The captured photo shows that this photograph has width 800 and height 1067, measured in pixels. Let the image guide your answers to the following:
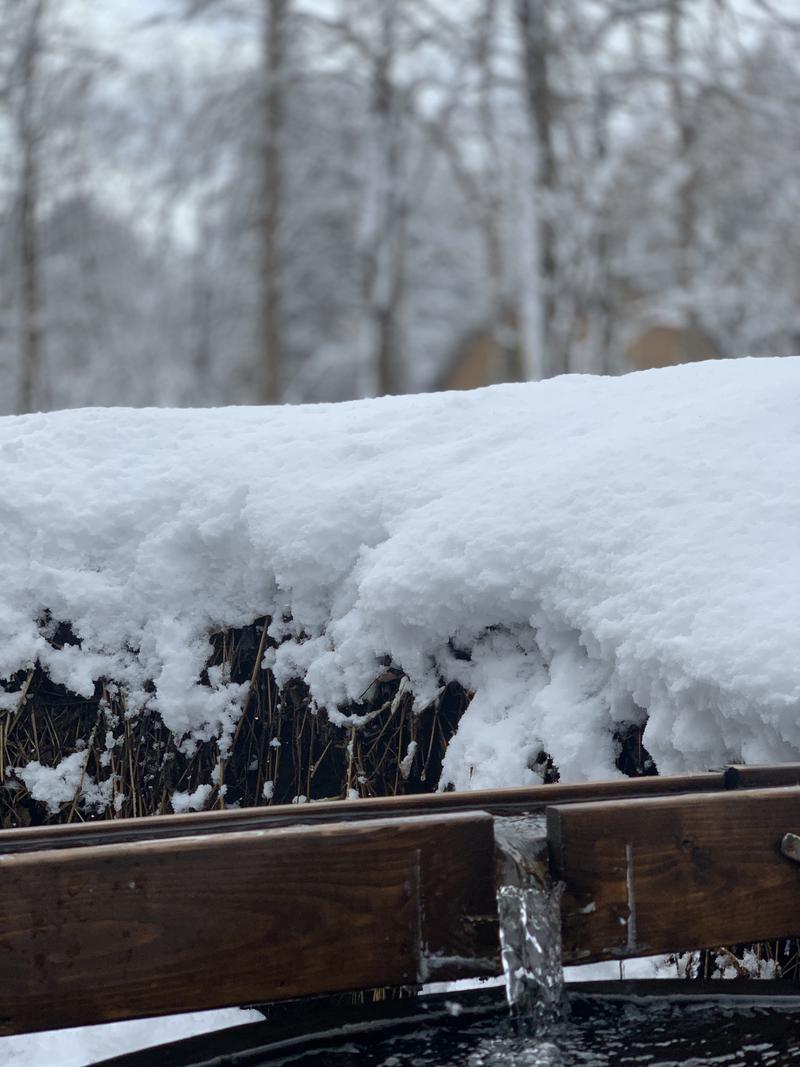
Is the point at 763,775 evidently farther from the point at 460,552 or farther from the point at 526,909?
the point at 460,552

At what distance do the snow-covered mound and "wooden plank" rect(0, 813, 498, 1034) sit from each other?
0.75m

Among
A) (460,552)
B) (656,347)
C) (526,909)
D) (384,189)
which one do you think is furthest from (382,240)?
(656,347)

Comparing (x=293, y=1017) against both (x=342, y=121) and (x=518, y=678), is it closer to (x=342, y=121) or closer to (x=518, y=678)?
(x=518, y=678)

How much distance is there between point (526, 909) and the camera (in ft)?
7.34

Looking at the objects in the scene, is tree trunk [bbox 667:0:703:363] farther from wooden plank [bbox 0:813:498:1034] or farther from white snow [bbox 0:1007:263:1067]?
wooden plank [bbox 0:813:498:1034]

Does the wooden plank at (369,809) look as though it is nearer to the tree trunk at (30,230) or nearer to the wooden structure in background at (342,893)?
the wooden structure in background at (342,893)

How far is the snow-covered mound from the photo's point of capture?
277 cm

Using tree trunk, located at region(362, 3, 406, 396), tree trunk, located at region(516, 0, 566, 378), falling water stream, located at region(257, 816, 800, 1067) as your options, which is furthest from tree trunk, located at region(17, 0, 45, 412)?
falling water stream, located at region(257, 816, 800, 1067)

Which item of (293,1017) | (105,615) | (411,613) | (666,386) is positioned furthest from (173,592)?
(666,386)

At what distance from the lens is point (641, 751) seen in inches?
116

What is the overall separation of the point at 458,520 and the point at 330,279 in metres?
21.8

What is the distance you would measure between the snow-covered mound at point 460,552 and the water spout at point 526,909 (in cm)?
59

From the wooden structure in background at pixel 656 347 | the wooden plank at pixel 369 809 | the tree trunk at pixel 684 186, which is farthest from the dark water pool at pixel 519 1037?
the wooden structure in background at pixel 656 347

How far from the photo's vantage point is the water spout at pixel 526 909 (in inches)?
87.7
